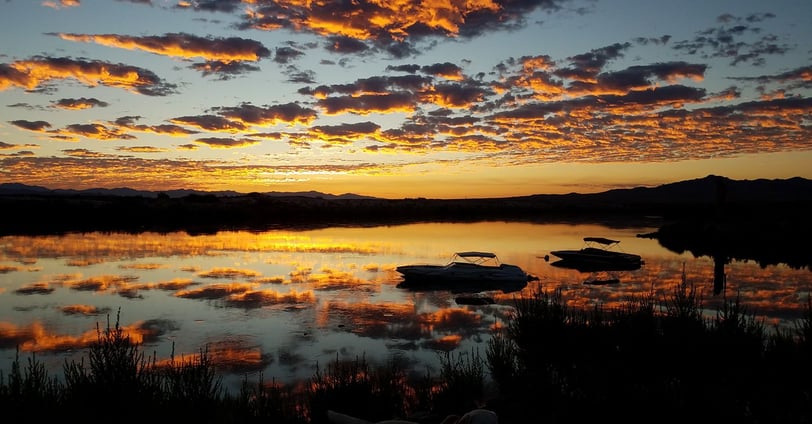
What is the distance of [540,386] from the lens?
1081 cm

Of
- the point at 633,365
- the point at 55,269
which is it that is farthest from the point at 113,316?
the point at 633,365

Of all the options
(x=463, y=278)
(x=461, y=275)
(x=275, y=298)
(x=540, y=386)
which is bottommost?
(x=275, y=298)

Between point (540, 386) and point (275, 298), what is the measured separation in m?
15.3

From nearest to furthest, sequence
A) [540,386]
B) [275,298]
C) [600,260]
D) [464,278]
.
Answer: [540,386], [275,298], [464,278], [600,260]

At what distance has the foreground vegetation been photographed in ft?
26.9

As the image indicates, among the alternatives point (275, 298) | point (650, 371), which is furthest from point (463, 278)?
point (650, 371)

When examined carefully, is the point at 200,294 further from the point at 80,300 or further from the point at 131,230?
the point at 131,230

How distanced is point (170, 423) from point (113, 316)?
1303cm

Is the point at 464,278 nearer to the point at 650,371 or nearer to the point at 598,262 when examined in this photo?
the point at 598,262

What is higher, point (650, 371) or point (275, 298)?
point (650, 371)

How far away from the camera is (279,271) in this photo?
3212 cm

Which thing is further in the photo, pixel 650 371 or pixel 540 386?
pixel 650 371

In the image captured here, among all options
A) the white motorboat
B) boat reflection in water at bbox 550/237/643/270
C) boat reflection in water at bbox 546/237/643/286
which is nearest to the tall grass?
the white motorboat

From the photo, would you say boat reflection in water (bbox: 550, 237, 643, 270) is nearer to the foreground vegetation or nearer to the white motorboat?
the white motorboat
